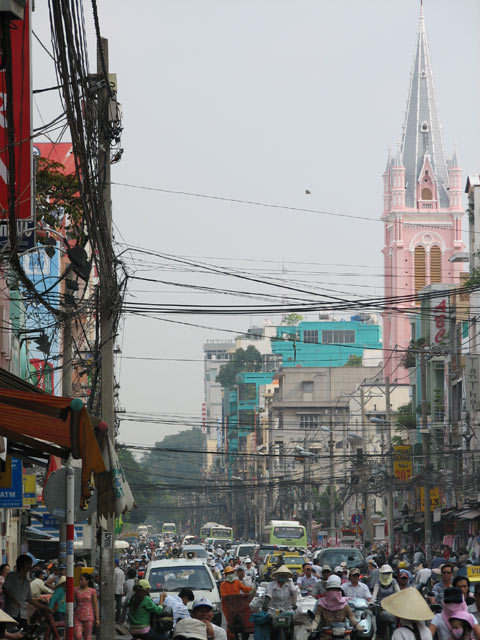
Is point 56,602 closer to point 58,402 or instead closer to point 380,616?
point 380,616

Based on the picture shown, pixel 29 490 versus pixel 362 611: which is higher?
pixel 29 490

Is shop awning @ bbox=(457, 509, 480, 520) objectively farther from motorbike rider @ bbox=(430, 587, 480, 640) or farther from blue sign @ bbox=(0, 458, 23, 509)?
motorbike rider @ bbox=(430, 587, 480, 640)

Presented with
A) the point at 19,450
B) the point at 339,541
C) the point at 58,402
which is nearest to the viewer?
the point at 58,402

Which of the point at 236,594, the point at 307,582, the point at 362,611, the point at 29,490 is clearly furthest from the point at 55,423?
the point at 29,490

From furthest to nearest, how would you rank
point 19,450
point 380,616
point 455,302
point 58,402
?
1. point 455,302
2. point 380,616
3. point 19,450
4. point 58,402

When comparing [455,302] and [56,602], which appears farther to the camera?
[455,302]

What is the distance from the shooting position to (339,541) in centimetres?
7612

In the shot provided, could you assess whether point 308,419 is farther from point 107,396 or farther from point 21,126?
point 21,126

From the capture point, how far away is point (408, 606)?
41.0 feet

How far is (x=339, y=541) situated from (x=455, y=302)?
51.4 ft

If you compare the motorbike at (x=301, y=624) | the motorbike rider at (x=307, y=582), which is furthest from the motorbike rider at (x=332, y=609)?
the motorbike rider at (x=307, y=582)

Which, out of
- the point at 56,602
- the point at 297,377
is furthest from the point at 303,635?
the point at 297,377

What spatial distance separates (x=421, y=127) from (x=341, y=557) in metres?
115

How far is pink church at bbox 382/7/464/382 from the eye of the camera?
143 m
